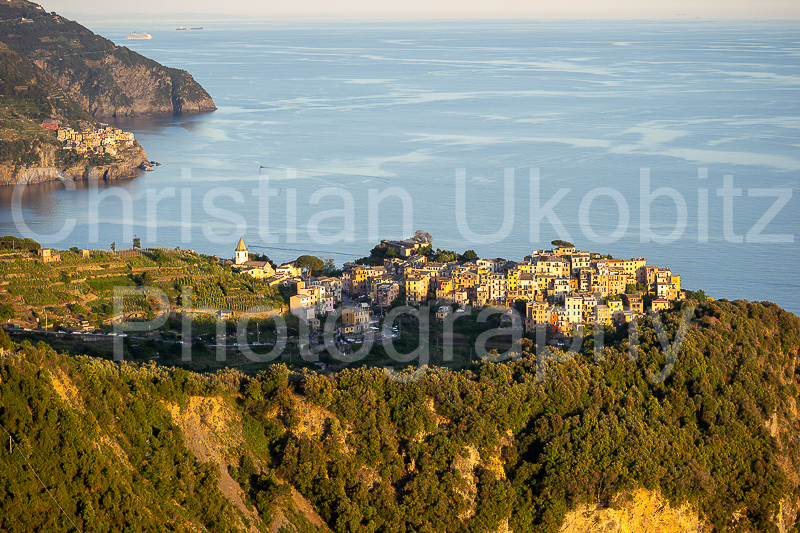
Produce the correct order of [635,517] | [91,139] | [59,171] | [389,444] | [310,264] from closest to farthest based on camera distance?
[389,444], [635,517], [310,264], [59,171], [91,139]

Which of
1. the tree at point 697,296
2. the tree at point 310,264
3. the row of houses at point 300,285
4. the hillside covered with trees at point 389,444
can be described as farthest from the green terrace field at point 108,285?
the tree at point 697,296

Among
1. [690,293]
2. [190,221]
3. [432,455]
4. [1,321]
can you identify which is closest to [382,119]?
[190,221]

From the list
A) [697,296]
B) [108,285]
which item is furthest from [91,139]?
[697,296]

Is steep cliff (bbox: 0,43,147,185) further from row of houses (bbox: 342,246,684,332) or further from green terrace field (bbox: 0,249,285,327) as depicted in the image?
row of houses (bbox: 342,246,684,332)

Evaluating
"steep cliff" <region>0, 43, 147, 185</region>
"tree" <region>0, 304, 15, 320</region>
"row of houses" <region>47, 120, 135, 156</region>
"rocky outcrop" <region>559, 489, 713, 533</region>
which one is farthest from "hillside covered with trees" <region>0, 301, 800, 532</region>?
"row of houses" <region>47, 120, 135, 156</region>

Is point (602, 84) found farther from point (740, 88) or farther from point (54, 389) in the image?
point (54, 389)

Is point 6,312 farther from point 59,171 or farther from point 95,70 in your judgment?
point 95,70
